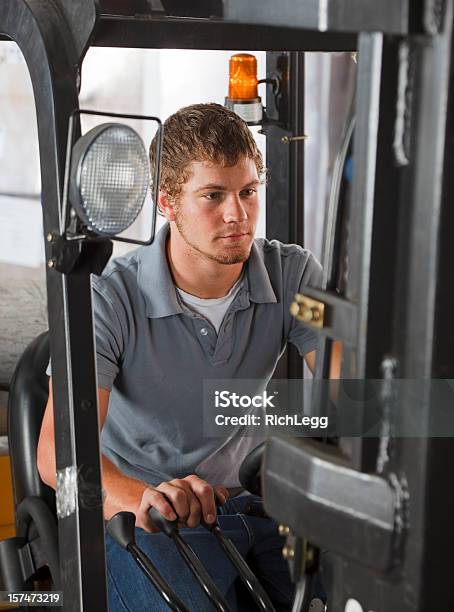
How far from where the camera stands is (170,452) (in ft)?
6.79

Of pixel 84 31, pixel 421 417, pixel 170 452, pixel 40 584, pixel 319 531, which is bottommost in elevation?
pixel 40 584

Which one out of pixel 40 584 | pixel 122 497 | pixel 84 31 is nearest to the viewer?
pixel 84 31

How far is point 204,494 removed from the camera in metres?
1.66

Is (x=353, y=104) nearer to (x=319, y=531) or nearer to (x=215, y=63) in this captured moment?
(x=319, y=531)

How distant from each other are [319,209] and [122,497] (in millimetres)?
2432

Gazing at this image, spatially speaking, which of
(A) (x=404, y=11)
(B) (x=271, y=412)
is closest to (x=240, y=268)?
(B) (x=271, y=412)

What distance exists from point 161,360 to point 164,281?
6.3 inches

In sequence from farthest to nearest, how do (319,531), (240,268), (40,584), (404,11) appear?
(240,268) < (40,584) < (319,531) < (404,11)

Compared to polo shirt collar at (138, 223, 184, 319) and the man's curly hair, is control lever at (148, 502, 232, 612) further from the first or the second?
the man's curly hair

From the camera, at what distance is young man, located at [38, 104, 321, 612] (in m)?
2.00

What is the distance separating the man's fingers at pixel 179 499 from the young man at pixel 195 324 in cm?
32

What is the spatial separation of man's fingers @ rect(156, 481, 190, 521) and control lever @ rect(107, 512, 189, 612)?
67 mm

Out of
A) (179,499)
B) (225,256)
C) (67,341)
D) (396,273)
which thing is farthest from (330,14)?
(225,256)

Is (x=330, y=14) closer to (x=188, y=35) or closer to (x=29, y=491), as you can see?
(x=188, y=35)
